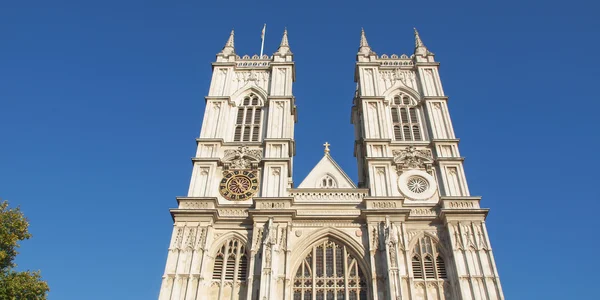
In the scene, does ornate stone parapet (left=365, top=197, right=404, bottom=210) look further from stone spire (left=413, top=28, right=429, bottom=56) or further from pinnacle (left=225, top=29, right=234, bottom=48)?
pinnacle (left=225, top=29, right=234, bottom=48)

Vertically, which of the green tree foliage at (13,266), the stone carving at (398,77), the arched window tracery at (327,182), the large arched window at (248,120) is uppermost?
the stone carving at (398,77)

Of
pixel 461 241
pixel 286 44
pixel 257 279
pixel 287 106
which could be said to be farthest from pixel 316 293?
pixel 286 44

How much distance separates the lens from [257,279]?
23.5 metres

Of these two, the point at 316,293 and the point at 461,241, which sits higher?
the point at 461,241

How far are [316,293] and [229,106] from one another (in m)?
14.4

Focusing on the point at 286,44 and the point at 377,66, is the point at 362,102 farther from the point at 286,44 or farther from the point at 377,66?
the point at 286,44

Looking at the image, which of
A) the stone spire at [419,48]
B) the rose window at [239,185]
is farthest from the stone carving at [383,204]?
the stone spire at [419,48]

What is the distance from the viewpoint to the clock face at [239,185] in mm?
27688

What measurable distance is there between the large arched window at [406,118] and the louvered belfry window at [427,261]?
7815mm

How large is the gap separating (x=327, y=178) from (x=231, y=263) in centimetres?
797

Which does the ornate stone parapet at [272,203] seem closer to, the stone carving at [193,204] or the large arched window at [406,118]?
the stone carving at [193,204]

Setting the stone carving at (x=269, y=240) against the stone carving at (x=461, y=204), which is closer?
the stone carving at (x=269, y=240)

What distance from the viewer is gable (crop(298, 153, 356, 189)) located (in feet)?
95.5

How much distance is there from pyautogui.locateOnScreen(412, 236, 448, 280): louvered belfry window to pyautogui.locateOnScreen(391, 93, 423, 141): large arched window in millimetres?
7815
